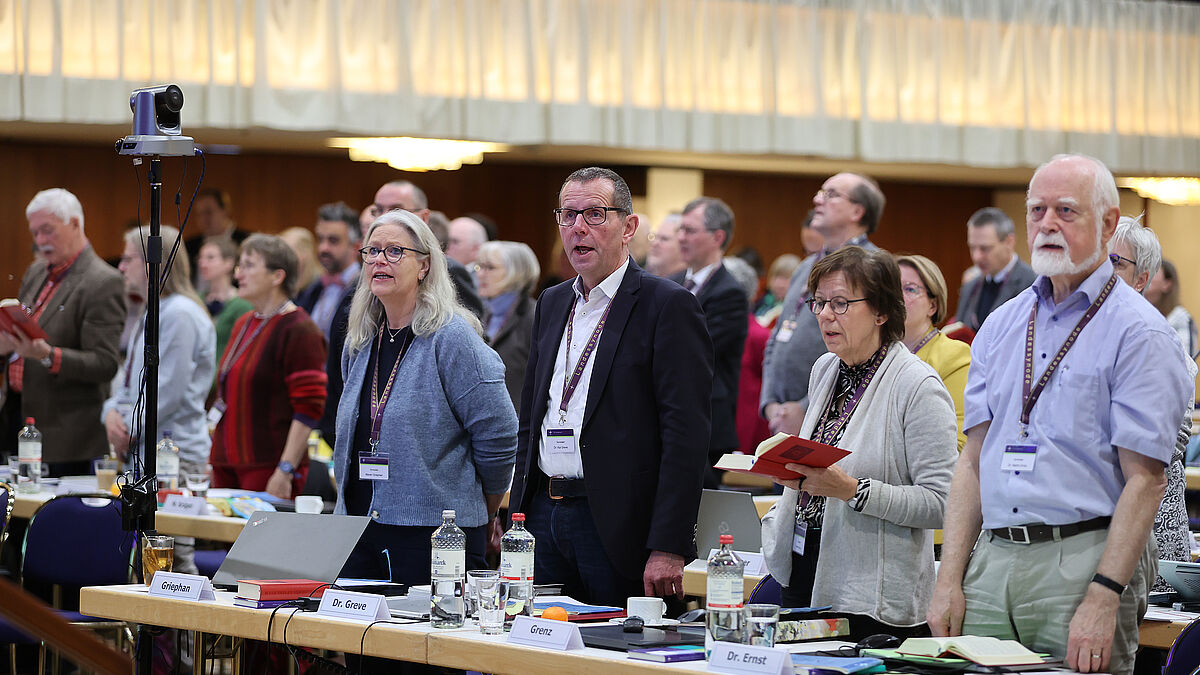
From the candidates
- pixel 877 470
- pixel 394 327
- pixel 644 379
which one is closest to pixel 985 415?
pixel 877 470

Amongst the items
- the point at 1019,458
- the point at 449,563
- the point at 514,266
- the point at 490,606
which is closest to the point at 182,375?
the point at 514,266

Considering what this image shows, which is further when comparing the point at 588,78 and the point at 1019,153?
the point at 1019,153

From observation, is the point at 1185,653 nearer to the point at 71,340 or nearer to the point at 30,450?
the point at 30,450

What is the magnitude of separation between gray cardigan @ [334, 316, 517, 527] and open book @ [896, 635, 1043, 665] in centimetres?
140

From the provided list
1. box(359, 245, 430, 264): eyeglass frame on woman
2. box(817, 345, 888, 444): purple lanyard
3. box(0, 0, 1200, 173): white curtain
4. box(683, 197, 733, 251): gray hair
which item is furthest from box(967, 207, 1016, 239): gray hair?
box(817, 345, 888, 444): purple lanyard

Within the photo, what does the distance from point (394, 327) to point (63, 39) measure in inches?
196

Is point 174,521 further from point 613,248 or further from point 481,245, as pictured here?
point 481,245

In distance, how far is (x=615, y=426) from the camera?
11.6 ft

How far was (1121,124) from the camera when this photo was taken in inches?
409

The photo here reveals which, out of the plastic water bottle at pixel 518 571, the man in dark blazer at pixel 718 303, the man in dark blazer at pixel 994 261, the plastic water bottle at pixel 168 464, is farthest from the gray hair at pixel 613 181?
the man in dark blazer at pixel 994 261

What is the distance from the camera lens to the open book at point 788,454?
9.70ft

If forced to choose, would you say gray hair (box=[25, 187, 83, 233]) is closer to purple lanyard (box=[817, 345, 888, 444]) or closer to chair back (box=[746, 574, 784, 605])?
chair back (box=[746, 574, 784, 605])

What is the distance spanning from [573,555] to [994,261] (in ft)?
15.6

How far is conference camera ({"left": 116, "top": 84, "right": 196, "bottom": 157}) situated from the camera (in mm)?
3773
